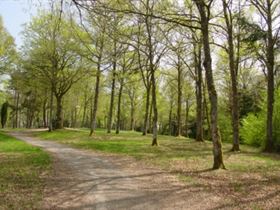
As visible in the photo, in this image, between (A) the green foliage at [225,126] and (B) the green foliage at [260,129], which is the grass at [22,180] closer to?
(B) the green foliage at [260,129]

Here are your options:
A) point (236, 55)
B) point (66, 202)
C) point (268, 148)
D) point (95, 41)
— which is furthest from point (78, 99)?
point (66, 202)

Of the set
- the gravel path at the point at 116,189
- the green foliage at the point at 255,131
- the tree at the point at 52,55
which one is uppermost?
the tree at the point at 52,55

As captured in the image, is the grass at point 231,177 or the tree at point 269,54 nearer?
the grass at point 231,177

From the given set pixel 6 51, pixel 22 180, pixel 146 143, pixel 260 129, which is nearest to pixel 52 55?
pixel 6 51

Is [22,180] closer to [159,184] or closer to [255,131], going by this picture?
[159,184]

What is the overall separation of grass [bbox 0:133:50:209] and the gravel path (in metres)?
0.37

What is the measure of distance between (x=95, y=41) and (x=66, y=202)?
25855 mm

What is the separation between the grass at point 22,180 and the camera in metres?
9.77

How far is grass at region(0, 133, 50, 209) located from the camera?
9.77m

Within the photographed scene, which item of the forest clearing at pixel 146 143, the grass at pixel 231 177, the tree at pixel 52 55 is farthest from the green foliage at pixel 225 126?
the grass at pixel 231 177

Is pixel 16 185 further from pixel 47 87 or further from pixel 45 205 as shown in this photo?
pixel 47 87

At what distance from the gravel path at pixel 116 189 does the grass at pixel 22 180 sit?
0.37 metres

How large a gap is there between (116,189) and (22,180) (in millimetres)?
3186

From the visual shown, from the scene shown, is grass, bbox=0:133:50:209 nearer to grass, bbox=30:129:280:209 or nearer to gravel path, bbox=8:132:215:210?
gravel path, bbox=8:132:215:210
